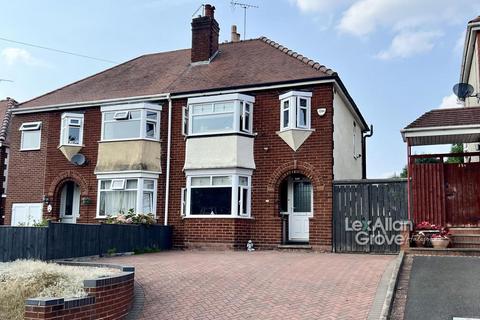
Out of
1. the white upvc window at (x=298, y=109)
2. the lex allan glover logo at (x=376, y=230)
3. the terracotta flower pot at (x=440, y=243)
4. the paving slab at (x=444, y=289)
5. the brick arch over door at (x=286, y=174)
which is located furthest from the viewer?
the white upvc window at (x=298, y=109)

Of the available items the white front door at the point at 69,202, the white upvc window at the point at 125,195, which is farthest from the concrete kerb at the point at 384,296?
the white front door at the point at 69,202

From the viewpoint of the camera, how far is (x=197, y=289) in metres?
9.90

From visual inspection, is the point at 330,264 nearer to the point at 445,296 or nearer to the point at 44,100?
the point at 445,296

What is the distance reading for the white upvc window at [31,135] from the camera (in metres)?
21.9

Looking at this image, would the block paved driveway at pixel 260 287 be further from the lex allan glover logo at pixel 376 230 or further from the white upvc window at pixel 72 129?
the white upvc window at pixel 72 129

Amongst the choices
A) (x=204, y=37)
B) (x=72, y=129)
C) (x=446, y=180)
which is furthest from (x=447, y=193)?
(x=72, y=129)

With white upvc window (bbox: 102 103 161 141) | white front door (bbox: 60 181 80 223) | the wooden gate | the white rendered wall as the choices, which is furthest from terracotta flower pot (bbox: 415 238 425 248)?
white front door (bbox: 60 181 80 223)

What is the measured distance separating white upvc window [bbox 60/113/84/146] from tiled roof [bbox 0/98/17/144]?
201 inches

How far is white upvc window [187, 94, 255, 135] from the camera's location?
1814 centimetres

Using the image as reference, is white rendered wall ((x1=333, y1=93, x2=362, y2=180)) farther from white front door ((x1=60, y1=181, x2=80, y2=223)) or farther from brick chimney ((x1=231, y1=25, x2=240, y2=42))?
white front door ((x1=60, y1=181, x2=80, y2=223))

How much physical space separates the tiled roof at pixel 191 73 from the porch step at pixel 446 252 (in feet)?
23.4

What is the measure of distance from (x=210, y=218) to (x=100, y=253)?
4298 mm

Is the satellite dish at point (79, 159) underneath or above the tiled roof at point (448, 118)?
underneath

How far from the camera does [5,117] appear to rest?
87.6 feet
